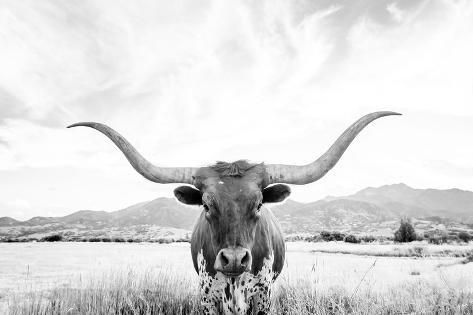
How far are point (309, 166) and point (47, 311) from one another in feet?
16.2

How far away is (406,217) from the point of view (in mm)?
38438

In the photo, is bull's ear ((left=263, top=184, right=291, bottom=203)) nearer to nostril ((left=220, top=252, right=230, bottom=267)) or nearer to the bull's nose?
the bull's nose

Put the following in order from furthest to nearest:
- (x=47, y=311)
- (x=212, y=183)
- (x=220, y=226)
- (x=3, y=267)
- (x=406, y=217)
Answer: (x=406, y=217), (x=3, y=267), (x=47, y=311), (x=212, y=183), (x=220, y=226)

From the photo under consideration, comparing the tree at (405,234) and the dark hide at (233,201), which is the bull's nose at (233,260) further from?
the tree at (405,234)

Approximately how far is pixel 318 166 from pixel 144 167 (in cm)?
240

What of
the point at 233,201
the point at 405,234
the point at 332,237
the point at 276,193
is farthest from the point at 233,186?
the point at 405,234

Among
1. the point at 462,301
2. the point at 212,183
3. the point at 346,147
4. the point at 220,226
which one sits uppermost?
the point at 346,147

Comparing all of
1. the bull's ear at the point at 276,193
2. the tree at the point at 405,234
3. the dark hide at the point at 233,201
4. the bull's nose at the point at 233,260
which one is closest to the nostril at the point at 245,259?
the bull's nose at the point at 233,260

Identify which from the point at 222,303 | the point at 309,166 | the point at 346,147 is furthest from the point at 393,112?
the point at 222,303

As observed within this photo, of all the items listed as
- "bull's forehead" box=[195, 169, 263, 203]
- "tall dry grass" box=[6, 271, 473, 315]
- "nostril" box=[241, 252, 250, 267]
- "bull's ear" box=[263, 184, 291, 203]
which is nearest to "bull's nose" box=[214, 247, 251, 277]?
"nostril" box=[241, 252, 250, 267]

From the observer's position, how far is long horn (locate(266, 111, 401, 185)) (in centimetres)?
470

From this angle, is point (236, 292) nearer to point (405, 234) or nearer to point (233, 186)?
point (233, 186)

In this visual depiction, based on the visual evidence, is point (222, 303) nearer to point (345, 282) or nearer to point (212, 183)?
point (212, 183)

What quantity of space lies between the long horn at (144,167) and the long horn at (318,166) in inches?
45.6
